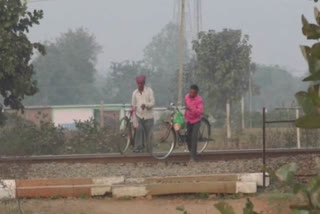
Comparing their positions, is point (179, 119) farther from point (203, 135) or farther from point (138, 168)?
point (138, 168)

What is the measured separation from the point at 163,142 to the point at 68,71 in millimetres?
62549

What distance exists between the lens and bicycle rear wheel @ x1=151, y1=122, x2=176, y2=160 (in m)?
12.3

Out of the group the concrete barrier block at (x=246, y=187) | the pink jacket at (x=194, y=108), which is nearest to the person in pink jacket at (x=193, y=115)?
the pink jacket at (x=194, y=108)

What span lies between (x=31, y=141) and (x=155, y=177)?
9.75 m

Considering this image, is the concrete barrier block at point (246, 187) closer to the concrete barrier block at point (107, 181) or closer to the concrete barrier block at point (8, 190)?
the concrete barrier block at point (107, 181)

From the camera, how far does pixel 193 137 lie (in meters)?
11.9

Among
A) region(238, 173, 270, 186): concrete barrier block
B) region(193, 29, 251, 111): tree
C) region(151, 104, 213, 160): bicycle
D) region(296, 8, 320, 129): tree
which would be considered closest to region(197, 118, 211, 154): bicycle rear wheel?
region(151, 104, 213, 160): bicycle

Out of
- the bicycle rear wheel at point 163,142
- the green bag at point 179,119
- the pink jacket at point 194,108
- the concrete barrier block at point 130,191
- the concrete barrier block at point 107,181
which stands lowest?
the concrete barrier block at point 130,191

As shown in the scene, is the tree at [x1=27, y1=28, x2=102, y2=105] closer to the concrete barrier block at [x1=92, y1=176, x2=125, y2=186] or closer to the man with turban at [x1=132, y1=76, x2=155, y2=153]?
the man with turban at [x1=132, y1=76, x2=155, y2=153]

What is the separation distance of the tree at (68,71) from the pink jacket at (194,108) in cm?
5867

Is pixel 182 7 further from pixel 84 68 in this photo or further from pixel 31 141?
pixel 84 68

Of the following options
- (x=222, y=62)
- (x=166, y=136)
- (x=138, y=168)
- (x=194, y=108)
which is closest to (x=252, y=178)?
(x=194, y=108)

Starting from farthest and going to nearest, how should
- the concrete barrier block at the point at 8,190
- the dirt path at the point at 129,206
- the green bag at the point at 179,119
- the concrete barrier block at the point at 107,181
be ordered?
the green bag at the point at 179,119
the concrete barrier block at the point at 107,181
the concrete barrier block at the point at 8,190
the dirt path at the point at 129,206

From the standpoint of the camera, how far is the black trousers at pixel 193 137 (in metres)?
11.9
